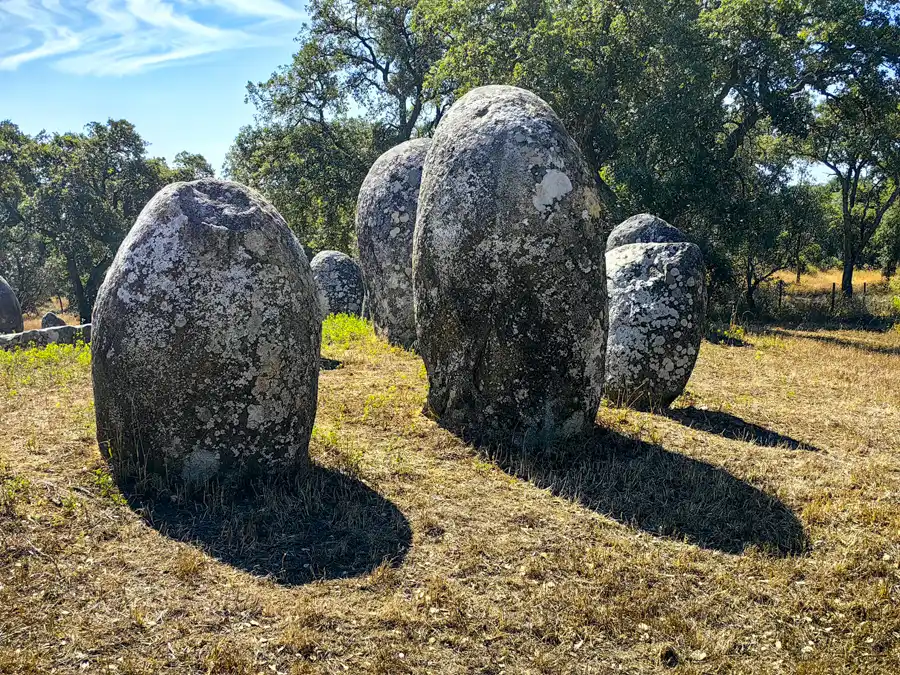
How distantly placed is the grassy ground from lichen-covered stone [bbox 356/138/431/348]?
4808 millimetres

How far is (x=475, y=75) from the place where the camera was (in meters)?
19.0

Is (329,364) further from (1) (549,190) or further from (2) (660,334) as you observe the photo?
(1) (549,190)

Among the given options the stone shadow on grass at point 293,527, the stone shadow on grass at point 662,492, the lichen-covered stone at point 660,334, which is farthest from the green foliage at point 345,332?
the stone shadow on grass at point 293,527

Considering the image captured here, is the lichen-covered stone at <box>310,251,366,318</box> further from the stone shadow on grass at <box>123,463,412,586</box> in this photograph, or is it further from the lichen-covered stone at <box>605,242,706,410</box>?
the stone shadow on grass at <box>123,463,412,586</box>

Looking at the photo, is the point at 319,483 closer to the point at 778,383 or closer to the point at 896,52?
the point at 778,383

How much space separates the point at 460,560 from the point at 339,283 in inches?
469

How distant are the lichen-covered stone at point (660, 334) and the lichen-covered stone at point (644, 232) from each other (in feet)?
17.5

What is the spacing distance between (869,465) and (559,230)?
3.71 m

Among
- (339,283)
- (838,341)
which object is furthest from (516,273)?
(838,341)

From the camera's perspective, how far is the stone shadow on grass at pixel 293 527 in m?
4.07

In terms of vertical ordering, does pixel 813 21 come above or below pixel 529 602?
above

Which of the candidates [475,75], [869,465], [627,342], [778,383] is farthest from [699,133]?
[869,465]

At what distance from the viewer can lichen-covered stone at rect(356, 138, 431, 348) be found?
37.1 feet

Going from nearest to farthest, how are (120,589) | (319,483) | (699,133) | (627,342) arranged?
(120,589), (319,483), (627,342), (699,133)
